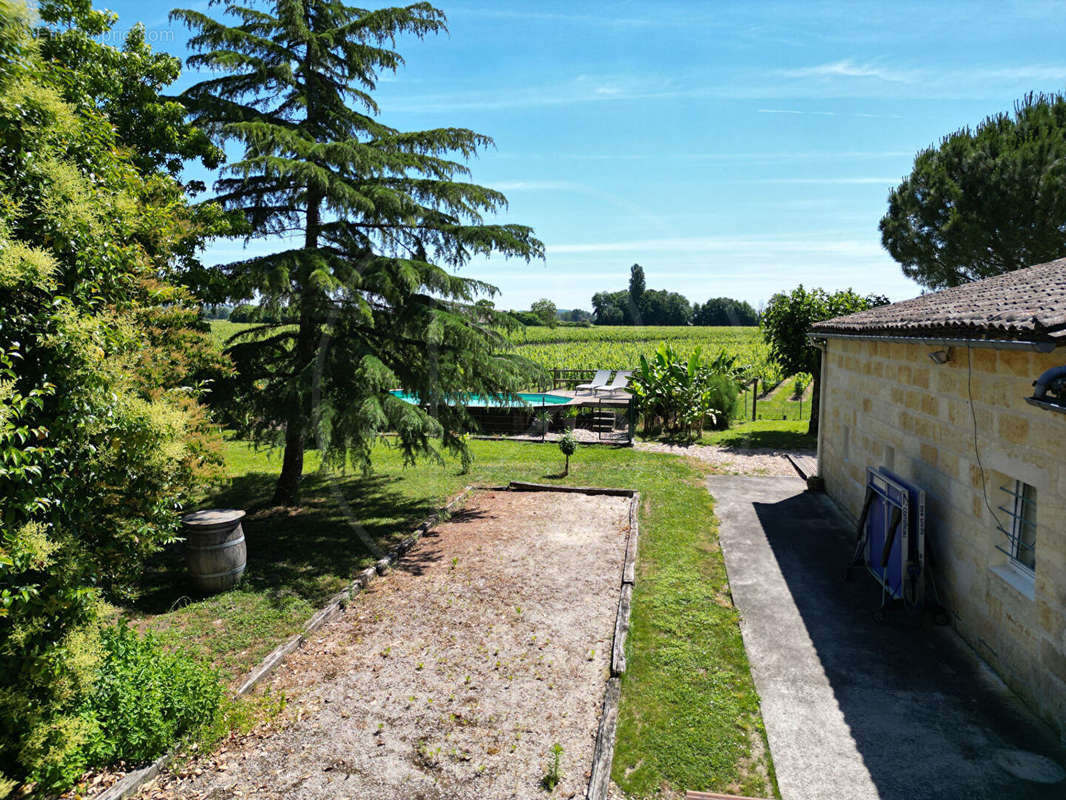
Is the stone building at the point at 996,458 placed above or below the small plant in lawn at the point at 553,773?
above

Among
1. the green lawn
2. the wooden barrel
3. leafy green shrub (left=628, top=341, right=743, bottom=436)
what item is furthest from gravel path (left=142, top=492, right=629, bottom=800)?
leafy green shrub (left=628, top=341, right=743, bottom=436)

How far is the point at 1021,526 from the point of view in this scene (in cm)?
564

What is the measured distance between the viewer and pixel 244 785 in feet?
14.6

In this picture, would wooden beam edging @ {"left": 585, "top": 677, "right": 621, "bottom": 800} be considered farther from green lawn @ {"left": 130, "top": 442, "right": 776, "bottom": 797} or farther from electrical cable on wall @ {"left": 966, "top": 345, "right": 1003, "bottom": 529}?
electrical cable on wall @ {"left": 966, "top": 345, "right": 1003, "bottom": 529}

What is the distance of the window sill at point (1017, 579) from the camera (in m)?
5.22

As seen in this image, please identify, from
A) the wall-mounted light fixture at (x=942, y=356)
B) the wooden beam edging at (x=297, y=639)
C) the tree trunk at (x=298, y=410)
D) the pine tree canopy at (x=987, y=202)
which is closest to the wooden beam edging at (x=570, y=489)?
the wooden beam edging at (x=297, y=639)

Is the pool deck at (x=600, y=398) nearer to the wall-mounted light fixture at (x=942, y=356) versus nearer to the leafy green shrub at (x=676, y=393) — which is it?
the leafy green shrub at (x=676, y=393)

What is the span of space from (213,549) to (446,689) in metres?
3.85

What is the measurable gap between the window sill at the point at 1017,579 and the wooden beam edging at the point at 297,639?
22.2ft

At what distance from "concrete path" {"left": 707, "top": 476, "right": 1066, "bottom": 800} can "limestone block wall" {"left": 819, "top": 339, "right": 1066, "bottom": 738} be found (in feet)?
1.24

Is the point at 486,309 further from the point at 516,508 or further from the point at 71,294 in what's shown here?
the point at 71,294

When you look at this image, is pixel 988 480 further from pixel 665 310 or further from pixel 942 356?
pixel 665 310

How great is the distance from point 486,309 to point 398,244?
188 centimetres

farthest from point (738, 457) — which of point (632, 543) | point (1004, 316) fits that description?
point (1004, 316)
